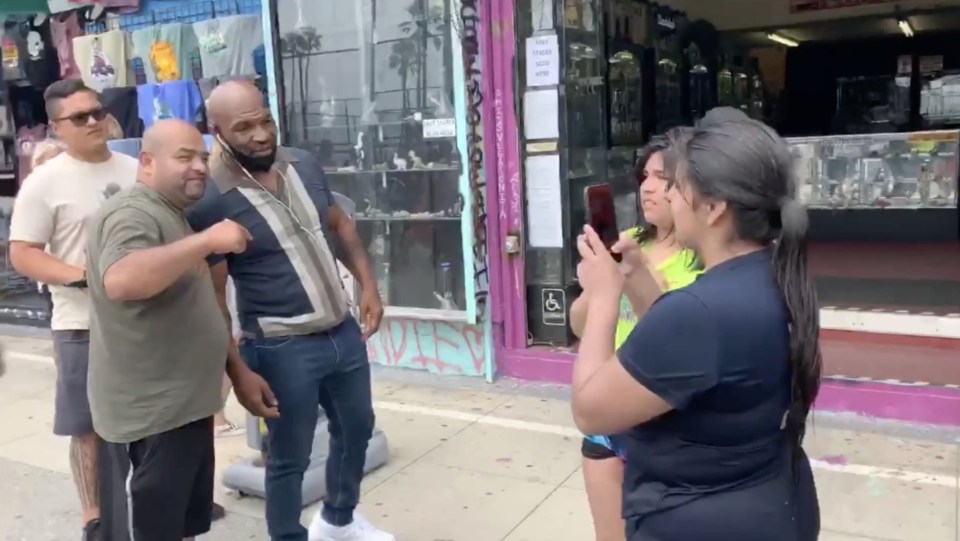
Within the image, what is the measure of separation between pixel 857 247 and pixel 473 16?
5866 mm

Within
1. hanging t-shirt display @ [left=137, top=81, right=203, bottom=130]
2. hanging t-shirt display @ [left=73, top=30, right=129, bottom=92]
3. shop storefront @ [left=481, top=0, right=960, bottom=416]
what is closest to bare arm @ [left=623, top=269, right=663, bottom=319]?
shop storefront @ [left=481, top=0, right=960, bottom=416]

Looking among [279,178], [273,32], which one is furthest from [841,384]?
[273,32]

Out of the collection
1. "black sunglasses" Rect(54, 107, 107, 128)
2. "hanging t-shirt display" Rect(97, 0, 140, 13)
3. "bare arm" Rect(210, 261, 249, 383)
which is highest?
"hanging t-shirt display" Rect(97, 0, 140, 13)

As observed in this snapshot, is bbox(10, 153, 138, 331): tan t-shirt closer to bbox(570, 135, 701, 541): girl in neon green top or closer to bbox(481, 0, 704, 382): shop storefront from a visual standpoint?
bbox(570, 135, 701, 541): girl in neon green top

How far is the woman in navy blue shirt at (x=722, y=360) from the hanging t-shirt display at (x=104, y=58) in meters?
6.39

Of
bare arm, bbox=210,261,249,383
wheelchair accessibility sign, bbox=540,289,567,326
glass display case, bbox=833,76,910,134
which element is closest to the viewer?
bare arm, bbox=210,261,249,383

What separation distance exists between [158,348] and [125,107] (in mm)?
4887

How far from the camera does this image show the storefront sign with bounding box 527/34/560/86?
5.40 metres

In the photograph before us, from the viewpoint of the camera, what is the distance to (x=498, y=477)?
4.30 m

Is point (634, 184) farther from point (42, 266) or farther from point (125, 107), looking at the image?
point (42, 266)

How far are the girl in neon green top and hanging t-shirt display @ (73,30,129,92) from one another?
5.66 metres

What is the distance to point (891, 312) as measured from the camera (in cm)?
598

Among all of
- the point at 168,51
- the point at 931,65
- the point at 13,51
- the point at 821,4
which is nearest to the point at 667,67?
the point at 821,4

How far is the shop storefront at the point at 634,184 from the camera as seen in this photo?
5.46 meters
